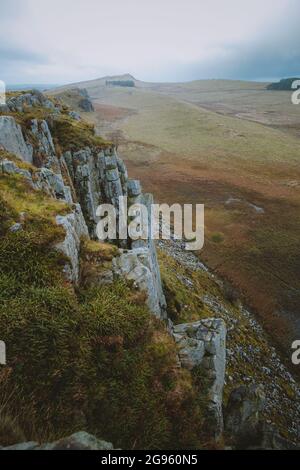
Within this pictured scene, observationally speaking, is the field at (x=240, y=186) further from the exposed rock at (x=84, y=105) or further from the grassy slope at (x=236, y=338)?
the exposed rock at (x=84, y=105)

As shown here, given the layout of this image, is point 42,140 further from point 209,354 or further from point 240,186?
point 240,186

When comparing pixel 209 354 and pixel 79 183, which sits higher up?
pixel 79 183

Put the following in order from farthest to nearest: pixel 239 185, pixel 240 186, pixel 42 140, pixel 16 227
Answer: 1. pixel 239 185
2. pixel 240 186
3. pixel 42 140
4. pixel 16 227

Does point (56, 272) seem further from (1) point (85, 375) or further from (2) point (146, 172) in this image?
(2) point (146, 172)

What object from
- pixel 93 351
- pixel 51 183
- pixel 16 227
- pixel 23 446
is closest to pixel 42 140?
pixel 51 183

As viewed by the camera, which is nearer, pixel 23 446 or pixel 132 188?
pixel 23 446

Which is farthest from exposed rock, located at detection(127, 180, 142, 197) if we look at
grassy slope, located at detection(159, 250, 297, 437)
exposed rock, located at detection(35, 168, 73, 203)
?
exposed rock, located at detection(35, 168, 73, 203)

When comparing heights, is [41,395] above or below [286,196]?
above

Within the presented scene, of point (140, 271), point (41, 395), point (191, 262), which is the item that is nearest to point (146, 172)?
point (191, 262)
